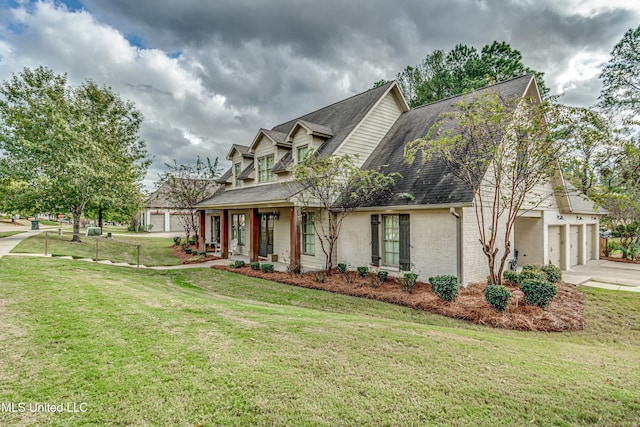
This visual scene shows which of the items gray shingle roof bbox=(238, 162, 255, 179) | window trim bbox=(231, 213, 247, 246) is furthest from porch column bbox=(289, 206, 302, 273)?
gray shingle roof bbox=(238, 162, 255, 179)

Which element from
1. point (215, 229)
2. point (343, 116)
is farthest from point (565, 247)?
point (215, 229)

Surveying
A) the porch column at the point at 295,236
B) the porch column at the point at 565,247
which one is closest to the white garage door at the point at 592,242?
the porch column at the point at 565,247

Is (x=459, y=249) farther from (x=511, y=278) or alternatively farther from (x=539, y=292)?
(x=539, y=292)

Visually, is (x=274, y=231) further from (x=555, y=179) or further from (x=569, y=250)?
(x=569, y=250)

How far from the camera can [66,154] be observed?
55.9ft

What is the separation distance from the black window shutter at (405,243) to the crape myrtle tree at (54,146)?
57.6 ft

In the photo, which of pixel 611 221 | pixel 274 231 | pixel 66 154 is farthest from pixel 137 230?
pixel 611 221

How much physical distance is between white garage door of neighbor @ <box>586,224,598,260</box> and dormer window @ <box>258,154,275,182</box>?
17435 mm

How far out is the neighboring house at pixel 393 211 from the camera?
379 inches

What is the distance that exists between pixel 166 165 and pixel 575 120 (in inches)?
779

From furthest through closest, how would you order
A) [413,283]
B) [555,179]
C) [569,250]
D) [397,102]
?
[397,102]
[569,250]
[555,179]
[413,283]

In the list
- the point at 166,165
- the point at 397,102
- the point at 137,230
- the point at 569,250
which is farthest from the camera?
the point at 137,230

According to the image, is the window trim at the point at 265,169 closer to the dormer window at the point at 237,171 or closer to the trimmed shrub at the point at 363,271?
the dormer window at the point at 237,171

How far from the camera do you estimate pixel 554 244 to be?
1318cm
